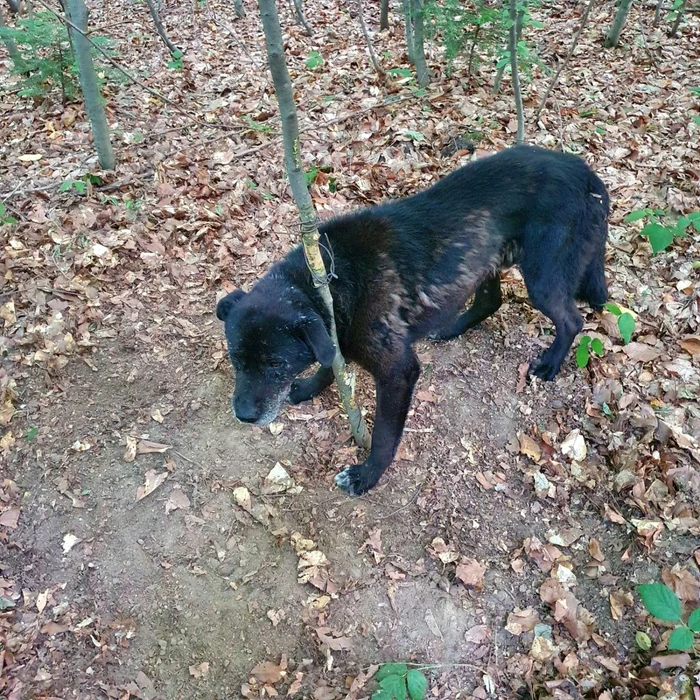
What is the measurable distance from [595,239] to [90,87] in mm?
5209

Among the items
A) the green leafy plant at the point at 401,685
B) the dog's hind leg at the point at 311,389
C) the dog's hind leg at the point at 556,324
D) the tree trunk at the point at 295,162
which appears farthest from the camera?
the dog's hind leg at the point at 311,389

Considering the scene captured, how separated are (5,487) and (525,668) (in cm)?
364


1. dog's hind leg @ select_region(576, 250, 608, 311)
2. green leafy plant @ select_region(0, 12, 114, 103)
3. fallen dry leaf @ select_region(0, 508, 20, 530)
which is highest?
green leafy plant @ select_region(0, 12, 114, 103)

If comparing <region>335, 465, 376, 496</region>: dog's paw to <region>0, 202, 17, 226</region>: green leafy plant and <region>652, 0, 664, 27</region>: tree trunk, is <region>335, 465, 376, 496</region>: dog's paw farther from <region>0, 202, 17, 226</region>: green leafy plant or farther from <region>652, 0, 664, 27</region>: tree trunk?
<region>652, 0, 664, 27</region>: tree trunk

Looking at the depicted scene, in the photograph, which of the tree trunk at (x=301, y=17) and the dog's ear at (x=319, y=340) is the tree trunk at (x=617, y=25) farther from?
the dog's ear at (x=319, y=340)

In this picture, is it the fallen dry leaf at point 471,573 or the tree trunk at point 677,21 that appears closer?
the fallen dry leaf at point 471,573

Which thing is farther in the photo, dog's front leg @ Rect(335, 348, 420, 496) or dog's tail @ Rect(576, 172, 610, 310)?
dog's tail @ Rect(576, 172, 610, 310)

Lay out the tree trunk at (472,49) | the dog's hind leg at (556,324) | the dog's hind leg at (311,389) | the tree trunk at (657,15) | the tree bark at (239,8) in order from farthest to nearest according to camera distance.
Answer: the tree bark at (239,8), the tree trunk at (657,15), the tree trunk at (472,49), the dog's hind leg at (311,389), the dog's hind leg at (556,324)

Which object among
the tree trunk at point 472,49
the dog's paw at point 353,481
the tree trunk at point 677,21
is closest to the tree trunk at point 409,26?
the tree trunk at point 472,49

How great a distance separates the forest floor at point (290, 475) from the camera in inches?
130

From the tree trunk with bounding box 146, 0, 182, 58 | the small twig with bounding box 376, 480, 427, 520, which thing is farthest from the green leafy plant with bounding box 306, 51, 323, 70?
the small twig with bounding box 376, 480, 427, 520

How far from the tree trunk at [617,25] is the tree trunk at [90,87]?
25.7ft

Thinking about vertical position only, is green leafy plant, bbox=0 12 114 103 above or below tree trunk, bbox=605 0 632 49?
above

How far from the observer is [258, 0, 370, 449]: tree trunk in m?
2.25
